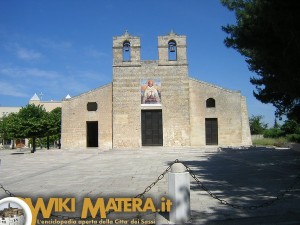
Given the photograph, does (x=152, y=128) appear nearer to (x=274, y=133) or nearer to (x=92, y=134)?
(x=92, y=134)

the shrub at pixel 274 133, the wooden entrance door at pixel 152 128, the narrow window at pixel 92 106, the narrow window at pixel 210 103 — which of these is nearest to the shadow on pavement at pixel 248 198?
the wooden entrance door at pixel 152 128

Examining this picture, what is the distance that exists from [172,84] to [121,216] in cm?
2220

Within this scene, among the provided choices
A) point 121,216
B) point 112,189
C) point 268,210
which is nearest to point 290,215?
point 268,210

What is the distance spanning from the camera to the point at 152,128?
27.7 m

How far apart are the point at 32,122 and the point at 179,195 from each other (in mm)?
22553

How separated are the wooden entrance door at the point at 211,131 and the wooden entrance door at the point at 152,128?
3774 millimetres

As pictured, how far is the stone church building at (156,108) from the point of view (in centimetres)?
2741

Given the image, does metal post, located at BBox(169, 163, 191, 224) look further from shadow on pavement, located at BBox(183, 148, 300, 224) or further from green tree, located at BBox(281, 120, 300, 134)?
green tree, located at BBox(281, 120, 300, 134)

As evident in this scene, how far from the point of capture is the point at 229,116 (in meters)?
27.5

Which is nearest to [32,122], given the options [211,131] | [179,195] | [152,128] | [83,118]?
[83,118]

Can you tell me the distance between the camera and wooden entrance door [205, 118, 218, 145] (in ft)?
90.9

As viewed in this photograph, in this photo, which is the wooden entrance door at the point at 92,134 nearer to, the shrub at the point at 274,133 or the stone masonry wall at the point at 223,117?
the stone masonry wall at the point at 223,117

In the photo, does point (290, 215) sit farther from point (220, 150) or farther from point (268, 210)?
point (220, 150)

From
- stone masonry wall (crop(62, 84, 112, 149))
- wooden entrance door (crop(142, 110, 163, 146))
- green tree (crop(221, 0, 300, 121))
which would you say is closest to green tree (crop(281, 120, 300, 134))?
wooden entrance door (crop(142, 110, 163, 146))
